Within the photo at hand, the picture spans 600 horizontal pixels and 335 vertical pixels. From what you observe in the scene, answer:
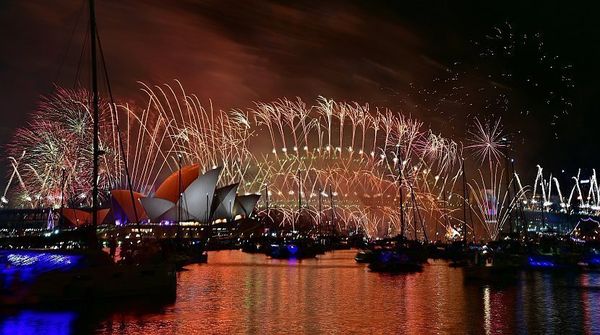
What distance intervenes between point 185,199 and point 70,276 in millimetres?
95052

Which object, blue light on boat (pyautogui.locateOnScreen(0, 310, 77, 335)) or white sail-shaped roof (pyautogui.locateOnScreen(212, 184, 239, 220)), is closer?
blue light on boat (pyautogui.locateOnScreen(0, 310, 77, 335))

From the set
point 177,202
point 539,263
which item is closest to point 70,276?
point 539,263

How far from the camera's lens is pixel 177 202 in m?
126

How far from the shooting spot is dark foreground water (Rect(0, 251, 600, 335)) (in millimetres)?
23672

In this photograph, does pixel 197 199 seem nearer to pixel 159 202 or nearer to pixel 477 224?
pixel 159 202

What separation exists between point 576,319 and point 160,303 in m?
17.5

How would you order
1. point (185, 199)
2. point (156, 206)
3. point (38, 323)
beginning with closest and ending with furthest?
point (38, 323)
point (185, 199)
point (156, 206)

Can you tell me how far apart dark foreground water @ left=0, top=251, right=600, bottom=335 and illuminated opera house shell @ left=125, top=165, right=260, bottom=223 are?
254 ft

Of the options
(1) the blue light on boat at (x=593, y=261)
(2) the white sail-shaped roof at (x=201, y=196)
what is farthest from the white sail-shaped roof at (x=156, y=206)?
(1) the blue light on boat at (x=593, y=261)

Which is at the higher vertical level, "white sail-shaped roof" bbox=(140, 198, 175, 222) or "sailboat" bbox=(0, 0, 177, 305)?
"white sail-shaped roof" bbox=(140, 198, 175, 222)

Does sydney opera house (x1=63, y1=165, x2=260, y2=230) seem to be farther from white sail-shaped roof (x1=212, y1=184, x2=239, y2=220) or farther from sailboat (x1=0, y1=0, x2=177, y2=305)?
sailboat (x1=0, y1=0, x2=177, y2=305)

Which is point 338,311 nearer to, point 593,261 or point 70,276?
point 70,276

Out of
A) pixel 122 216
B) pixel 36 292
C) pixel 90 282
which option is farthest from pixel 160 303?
pixel 122 216

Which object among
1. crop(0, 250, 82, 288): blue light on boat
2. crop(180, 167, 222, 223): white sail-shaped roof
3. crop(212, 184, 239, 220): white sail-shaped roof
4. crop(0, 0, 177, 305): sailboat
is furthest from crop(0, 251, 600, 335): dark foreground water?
crop(212, 184, 239, 220): white sail-shaped roof
